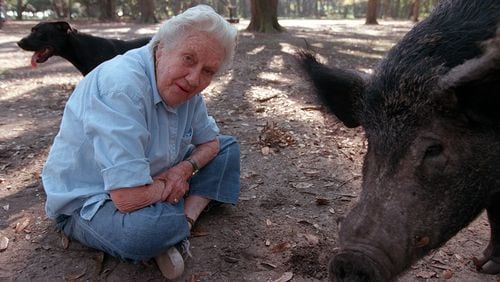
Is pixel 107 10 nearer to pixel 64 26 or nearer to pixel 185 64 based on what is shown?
pixel 64 26

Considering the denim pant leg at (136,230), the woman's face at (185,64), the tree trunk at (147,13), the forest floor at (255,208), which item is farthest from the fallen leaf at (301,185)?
the tree trunk at (147,13)

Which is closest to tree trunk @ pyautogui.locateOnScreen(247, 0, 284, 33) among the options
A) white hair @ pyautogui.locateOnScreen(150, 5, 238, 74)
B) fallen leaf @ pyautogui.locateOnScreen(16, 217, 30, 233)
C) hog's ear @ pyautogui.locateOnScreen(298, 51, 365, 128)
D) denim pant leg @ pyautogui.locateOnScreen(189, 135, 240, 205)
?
denim pant leg @ pyautogui.locateOnScreen(189, 135, 240, 205)

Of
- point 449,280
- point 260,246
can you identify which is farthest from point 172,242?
point 449,280

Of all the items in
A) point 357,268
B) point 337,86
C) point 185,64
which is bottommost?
point 357,268

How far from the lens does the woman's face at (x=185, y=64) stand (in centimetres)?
245

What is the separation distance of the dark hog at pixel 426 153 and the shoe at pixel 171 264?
96 cm

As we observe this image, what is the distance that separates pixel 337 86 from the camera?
2.69m

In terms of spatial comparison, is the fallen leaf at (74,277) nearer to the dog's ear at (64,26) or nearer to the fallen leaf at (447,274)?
the fallen leaf at (447,274)

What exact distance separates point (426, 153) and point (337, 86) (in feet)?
2.59

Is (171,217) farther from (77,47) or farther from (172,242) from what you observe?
(77,47)

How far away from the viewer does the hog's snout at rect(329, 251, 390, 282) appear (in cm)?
188

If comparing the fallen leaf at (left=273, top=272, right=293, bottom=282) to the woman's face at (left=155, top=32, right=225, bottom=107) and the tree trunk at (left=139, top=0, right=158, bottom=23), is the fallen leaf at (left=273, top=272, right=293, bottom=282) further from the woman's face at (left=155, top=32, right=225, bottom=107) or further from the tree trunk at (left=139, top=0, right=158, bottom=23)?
the tree trunk at (left=139, top=0, right=158, bottom=23)

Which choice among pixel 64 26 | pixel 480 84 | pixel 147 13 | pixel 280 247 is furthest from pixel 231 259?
pixel 147 13

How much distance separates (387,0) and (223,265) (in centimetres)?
4541
